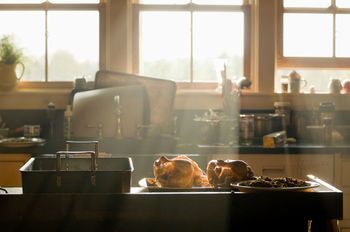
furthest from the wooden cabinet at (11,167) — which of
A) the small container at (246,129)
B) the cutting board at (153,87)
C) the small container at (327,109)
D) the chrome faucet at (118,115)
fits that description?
the small container at (327,109)

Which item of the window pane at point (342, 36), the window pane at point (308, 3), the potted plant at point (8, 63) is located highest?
the window pane at point (308, 3)

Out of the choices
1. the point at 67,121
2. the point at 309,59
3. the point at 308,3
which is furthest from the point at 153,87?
the point at 308,3

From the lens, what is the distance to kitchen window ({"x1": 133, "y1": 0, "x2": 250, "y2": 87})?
4.08 m

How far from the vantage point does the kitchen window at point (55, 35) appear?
403 cm

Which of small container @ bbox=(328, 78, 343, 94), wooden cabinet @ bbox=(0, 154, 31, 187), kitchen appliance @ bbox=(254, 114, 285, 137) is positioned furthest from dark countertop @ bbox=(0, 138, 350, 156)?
small container @ bbox=(328, 78, 343, 94)

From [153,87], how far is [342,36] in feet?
5.68

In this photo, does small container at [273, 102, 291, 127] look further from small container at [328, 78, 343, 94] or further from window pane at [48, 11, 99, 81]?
window pane at [48, 11, 99, 81]

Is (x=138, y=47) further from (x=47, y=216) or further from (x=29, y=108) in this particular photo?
(x=47, y=216)

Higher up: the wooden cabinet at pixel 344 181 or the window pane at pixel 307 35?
the window pane at pixel 307 35

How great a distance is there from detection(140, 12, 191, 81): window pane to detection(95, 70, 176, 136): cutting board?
462mm

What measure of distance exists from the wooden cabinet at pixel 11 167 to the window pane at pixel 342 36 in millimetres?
2680

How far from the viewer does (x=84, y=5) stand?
4.02 metres

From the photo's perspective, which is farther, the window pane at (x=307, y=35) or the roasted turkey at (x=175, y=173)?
the window pane at (x=307, y=35)

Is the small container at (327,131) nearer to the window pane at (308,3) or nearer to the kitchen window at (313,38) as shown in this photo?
the kitchen window at (313,38)
